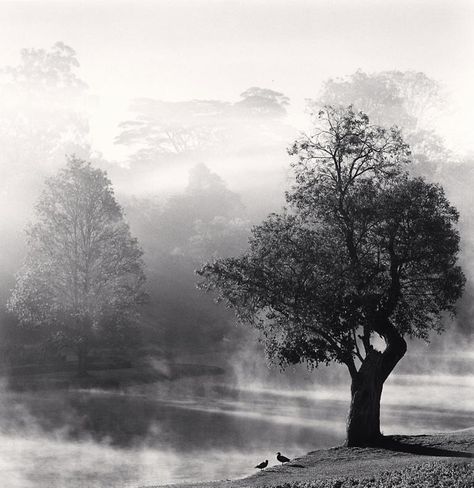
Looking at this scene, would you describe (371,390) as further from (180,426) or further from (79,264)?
(79,264)

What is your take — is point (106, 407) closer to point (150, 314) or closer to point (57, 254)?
point (57, 254)

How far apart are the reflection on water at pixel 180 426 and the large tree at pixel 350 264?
5.53 m

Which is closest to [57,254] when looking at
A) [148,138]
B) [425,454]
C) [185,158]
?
[425,454]

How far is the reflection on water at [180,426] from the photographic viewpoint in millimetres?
34562

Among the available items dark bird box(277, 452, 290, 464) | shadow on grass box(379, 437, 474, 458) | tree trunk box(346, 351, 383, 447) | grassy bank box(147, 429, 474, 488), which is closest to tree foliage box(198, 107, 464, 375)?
tree trunk box(346, 351, 383, 447)

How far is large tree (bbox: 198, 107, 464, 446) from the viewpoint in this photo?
36188mm

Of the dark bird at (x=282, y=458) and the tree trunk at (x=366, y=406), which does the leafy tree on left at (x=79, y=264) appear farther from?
the dark bird at (x=282, y=458)

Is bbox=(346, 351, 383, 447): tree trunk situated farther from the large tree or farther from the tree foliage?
the tree foliage

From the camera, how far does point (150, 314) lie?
286 feet

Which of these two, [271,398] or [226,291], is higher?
[226,291]

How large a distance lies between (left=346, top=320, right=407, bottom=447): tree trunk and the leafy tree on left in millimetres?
35070

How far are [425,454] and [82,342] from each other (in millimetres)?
40876

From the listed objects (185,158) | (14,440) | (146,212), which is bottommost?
(14,440)

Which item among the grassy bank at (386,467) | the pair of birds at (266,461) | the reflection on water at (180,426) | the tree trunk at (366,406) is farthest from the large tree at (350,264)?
the reflection on water at (180,426)
